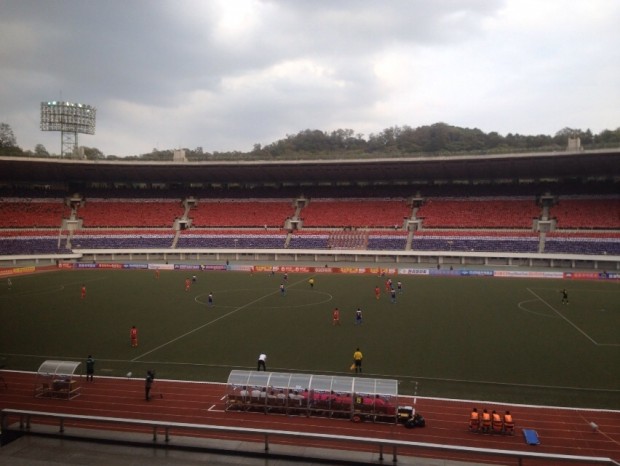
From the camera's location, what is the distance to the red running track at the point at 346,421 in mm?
12203

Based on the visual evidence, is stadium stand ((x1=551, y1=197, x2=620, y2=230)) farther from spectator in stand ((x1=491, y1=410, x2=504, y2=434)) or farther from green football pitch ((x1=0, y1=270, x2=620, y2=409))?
spectator in stand ((x1=491, y1=410, x2=504, y2=434))

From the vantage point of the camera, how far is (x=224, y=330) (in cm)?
2470

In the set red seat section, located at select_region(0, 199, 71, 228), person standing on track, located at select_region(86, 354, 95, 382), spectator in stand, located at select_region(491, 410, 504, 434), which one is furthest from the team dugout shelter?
red seat section, located at select_region(0, 199, 71, 228)

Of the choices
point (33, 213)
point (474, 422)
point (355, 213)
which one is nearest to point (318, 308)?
point (474, 422)

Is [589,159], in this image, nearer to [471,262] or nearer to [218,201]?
[471,262]

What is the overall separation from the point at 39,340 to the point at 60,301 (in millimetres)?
11816

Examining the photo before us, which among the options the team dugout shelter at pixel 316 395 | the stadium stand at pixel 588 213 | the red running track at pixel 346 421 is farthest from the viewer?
the stadium stand at pixel 588 213

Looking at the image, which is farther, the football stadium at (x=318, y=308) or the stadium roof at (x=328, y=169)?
the stadium roof at (x=328, y=169)

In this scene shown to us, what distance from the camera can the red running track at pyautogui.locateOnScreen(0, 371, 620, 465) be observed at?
12.2 meters

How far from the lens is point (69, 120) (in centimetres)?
7056

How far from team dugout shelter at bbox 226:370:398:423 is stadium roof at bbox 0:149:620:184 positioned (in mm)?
46903

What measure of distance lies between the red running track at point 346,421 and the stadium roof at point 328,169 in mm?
45060

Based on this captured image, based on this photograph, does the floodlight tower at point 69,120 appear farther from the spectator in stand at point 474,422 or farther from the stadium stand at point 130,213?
the spectator in stand at point 474,422

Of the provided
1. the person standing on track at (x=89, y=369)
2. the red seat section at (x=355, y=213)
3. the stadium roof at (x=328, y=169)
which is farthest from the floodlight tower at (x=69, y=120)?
the person standing on track at (x=89, y=369)
